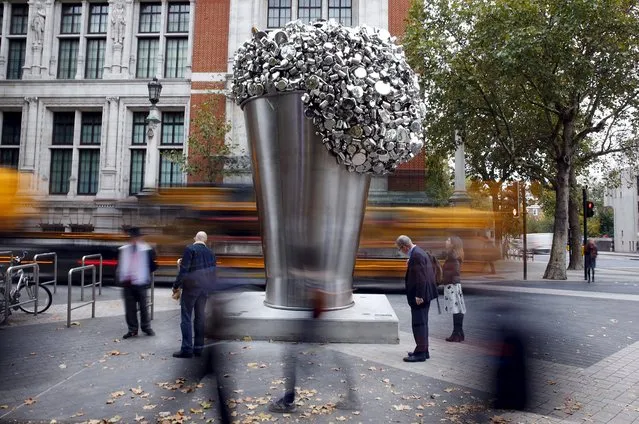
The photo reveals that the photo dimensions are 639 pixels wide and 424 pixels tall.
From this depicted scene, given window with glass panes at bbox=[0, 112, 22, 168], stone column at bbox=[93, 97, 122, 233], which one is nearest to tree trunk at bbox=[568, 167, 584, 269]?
stone column at bbox=[93, 97, 122, 233]

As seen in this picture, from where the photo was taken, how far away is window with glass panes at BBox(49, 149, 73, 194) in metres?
29.0

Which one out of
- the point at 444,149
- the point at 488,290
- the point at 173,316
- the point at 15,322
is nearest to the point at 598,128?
the point at 444,149

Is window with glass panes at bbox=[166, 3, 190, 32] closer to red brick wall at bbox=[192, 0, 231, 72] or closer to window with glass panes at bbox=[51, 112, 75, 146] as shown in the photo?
red brick wall at bbox=[192, 0, 231, 72]

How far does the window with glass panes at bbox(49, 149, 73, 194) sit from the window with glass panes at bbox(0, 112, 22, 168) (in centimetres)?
275

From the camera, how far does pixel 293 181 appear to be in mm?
6574

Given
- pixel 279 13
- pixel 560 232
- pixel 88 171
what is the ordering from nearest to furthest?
pixel 560 232 → pixel 279 13 → pixel 88 171

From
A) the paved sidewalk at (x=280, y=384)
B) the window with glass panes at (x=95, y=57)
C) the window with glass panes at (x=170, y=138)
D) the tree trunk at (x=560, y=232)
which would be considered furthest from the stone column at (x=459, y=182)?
the window with glass panes at (x=95, y=57)

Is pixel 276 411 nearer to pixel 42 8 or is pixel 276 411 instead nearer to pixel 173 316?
pixel 173 316

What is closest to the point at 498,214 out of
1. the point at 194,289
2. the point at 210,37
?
the point at 194,289

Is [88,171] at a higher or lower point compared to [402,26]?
lower

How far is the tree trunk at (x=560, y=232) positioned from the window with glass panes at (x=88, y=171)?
2590cm

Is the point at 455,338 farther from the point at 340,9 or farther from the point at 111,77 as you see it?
the point at 111,77

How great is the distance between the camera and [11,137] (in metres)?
29.9

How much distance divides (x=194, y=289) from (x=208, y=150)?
1792 centimetres
